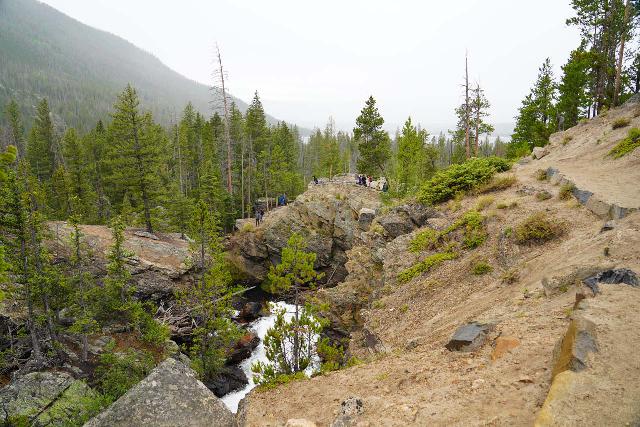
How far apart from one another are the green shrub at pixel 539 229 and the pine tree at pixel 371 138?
2966cm

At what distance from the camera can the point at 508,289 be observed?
1069 centimetres

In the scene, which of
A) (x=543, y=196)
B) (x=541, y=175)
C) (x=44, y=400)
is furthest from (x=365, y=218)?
(x=44, y=400)

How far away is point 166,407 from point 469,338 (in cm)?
806

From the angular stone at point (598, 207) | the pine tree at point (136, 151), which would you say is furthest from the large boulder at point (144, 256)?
the angular stone at point (598, 207)

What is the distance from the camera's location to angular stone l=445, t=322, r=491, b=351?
810 centimetres

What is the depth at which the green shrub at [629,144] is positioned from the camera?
672 inches

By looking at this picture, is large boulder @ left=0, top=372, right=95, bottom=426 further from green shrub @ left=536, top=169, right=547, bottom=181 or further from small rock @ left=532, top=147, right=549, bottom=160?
small rock @ left=532, top=147, right=549, bottom=160

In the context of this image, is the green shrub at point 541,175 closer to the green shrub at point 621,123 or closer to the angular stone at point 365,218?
the green shrub at point 621,123

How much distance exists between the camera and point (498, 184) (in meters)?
18.8

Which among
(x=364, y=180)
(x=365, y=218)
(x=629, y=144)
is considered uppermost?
(x=629, y=144)

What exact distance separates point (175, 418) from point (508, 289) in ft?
33.0

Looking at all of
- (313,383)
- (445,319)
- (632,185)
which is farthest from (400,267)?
(632,185)

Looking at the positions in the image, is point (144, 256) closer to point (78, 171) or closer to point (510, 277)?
point (78, 171)

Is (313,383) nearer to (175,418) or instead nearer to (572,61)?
(175,418)
